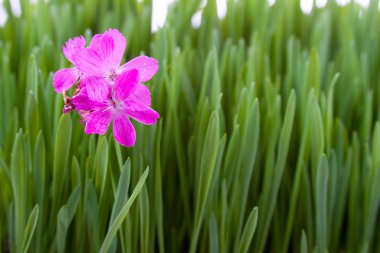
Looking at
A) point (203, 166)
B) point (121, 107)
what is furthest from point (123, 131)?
point (203, 166)

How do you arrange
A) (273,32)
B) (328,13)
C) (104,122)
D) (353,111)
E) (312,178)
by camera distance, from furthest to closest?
(328,13) < (273,32) < (353,111) < (312,178) < (104,122)

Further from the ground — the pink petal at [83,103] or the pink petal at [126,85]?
the pink petal at [126,85]

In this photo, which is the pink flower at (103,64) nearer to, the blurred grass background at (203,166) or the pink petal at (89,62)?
the pink petal at (89,62)

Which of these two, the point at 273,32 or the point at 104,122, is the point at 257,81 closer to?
the point at 273,32

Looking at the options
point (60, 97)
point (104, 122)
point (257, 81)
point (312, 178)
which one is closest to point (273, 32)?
point (257, 81)

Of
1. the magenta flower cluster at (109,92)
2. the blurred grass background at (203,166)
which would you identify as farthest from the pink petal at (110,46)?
the blurred grass background at (203,166)

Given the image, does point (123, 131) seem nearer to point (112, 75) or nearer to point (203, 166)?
point (112, 75)

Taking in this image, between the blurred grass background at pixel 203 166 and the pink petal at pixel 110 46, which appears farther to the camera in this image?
the blurred grass background at pixel 203 166
